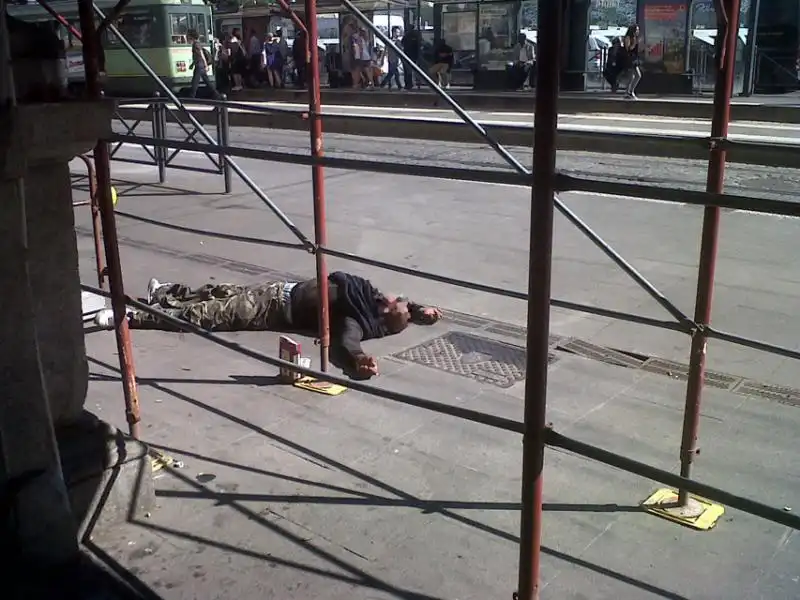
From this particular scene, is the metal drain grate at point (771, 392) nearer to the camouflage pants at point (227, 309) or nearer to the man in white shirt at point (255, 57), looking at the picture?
the camouflage pants at point (227, 309)

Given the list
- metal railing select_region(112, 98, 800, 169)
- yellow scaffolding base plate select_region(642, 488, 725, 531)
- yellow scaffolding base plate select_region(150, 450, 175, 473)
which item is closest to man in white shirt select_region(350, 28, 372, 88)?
metal railing select_region(112, 98, 800, 169)

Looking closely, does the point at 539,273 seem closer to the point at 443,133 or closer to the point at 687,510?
the point at 687,510

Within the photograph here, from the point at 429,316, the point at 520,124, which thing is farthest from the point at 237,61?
the point at 429,316

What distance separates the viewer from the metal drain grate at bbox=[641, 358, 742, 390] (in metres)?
4.94

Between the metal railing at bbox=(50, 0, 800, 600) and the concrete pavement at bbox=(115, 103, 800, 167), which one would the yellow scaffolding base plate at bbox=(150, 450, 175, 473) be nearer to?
the metal railing at bbox=(50, 0, 800, 600)

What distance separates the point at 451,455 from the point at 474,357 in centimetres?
141

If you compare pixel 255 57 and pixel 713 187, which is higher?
pixel 255 57

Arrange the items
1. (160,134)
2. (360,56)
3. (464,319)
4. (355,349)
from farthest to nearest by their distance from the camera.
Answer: (360,56) → (160,134) → (464,319) → (355,349)

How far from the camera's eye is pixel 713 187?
3266mm

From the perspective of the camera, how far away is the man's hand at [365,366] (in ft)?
16.5

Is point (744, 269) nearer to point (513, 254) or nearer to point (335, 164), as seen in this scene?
point (513, 254)

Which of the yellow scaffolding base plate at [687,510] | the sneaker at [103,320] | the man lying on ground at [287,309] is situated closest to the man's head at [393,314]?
the man lying on ground at [287,309]

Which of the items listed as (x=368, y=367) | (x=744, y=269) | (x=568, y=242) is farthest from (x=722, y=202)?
(x=568, y=242)

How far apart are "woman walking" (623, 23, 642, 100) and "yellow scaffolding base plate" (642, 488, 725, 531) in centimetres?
1826
